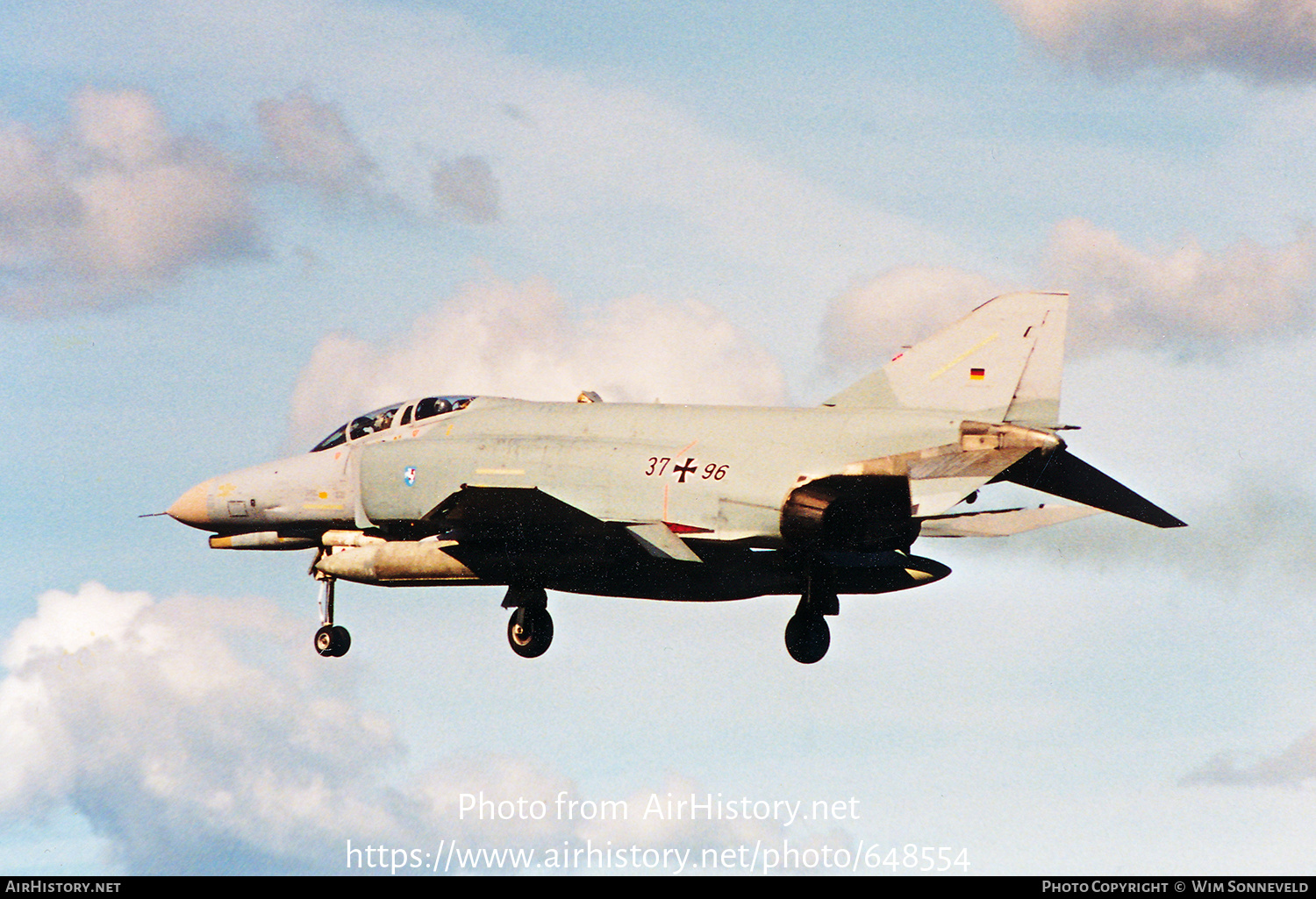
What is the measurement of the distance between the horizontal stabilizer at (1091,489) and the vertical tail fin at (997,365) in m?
0.77

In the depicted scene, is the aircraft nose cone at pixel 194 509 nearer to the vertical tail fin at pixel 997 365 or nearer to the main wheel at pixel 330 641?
the main wheel at pixel 330 641

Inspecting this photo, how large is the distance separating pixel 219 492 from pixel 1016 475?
11998mm

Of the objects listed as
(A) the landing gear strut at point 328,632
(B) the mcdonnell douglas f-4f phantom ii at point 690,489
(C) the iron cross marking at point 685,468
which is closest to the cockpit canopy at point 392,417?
(B) the mcdonnell douglas f-4f phantom ii at point 690,489

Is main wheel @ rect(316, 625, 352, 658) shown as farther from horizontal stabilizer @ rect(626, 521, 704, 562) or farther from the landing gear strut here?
horizontal stabilizer @ rect(626, 521, 704, 562)

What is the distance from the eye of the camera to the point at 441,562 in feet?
79.2

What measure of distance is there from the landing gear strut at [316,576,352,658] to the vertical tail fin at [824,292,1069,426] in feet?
28.6

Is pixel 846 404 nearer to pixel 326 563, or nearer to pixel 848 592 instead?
pixel 848 592

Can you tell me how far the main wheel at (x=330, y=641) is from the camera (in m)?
25.4

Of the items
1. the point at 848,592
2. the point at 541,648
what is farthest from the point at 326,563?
the point at 848,592

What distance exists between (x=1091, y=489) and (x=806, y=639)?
4.58 m

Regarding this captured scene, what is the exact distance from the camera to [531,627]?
83.4ft

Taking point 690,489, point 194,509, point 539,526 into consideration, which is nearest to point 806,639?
point 690,489
